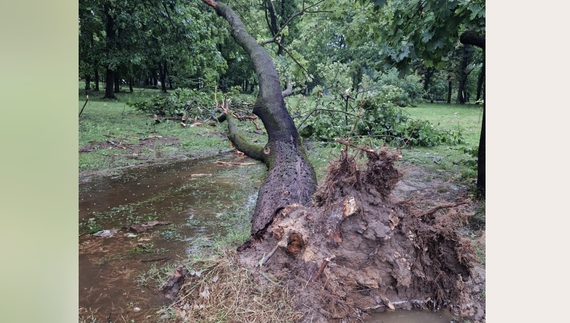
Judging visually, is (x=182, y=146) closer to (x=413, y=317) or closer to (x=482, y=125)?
(x=482, y=125)

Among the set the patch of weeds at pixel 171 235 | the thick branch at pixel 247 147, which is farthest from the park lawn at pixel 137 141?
the patch of weeds at pixel 171 235

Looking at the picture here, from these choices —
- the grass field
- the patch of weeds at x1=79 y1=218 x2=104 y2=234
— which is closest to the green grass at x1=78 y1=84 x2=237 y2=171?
the grass field

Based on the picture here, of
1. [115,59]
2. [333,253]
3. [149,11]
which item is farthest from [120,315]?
[115,59]

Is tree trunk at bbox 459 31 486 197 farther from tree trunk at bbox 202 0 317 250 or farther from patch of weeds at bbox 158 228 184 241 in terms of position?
patch of weeds at bbox 158 228 184 241

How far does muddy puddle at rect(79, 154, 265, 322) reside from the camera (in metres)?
2.40

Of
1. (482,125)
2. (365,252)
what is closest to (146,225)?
(365,252)

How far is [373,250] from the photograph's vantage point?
2.40 metres

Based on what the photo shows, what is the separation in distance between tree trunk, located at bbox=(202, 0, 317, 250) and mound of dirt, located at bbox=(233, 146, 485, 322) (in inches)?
17.3

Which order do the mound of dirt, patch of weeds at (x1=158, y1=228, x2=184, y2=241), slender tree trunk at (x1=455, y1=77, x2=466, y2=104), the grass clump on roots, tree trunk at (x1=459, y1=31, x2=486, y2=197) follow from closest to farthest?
the grass clump on roots, the mound of dirt, patch of weeds at (x1=158, y1=228, x2=184, y2=241), tree trunk at (x1=459, y1=31, x2=486, y2=197), slender tree trunk at (x1=455, y1=77, x2=466, y2=104)

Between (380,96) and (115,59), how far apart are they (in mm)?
10287

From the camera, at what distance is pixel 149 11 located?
9078 mm

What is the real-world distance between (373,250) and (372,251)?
10mm

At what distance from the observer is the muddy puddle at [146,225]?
2.40 m

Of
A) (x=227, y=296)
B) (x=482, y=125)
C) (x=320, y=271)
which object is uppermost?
(x=482, y=125)
